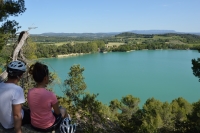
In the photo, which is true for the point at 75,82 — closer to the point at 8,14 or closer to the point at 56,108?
the point at 8,14

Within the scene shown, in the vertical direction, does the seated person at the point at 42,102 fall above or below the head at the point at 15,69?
below

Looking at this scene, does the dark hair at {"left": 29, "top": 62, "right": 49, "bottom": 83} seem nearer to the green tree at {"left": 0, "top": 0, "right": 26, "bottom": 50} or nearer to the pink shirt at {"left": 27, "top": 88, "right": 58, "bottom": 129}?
the pink shirt at {"left": 27, "top": 88, "right": 58, "bottom": 129}

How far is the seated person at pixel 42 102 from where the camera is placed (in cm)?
173

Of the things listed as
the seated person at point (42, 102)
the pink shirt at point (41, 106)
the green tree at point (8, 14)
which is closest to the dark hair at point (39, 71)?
the seated person at point (42, 102)

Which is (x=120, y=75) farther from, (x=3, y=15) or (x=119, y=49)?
(x=119, y=49)

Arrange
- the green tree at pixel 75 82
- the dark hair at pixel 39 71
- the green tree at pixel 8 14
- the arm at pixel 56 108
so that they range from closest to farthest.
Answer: the dark hair at pixel 39 71, the arm at pixel 56 108, the green tree at pixel 8 14, the green tree at pixel 75 82

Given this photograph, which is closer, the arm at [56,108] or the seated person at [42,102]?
the seated person at [42,102]

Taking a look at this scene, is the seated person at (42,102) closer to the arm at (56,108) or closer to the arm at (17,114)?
the arm at (56,108)

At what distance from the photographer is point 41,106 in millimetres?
1833

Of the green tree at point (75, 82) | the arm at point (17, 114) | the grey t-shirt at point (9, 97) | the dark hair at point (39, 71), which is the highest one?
Answer: the dark hair at point (39, 71)

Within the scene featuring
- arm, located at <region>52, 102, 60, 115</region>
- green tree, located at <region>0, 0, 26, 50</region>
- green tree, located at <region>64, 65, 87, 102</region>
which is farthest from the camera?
green tree, located at <region>64, 65, 87, 102</region>

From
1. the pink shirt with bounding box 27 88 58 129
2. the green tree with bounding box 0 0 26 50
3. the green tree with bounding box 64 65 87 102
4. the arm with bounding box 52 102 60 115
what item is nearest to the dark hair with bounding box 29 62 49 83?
the pink shirt with bounding box 27 88 58 129

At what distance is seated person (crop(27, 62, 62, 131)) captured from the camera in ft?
5.69

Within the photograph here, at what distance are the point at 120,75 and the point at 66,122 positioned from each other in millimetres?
25285
